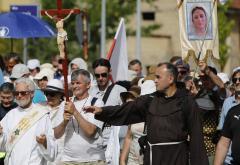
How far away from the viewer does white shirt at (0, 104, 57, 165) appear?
12.3 meters

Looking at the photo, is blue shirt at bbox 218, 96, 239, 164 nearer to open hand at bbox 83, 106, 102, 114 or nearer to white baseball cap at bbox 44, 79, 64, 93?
open hand at bbox 83, 106, 102, 114

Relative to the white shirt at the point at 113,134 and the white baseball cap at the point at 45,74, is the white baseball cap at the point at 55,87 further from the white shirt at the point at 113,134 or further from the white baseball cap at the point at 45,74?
the white baseball cap at the point at 45,74

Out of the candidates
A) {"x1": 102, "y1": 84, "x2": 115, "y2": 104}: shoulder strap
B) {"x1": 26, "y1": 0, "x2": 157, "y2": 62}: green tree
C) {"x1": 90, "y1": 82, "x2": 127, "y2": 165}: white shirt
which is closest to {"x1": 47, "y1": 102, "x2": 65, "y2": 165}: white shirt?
A: {"x1": 90, "y1": 82, "x2": 127, "y2": 165}: white shirt

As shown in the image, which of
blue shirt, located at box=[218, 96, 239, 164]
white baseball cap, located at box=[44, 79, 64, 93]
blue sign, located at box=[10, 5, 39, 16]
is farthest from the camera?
blue sign, located at box=[10, 5, 39, 16]

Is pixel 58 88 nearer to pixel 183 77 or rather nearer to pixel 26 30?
pixel 183 77

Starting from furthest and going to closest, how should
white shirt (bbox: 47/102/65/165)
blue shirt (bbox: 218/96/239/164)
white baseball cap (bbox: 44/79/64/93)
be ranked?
white baseball cap (bbox: 44/79/64/93) → blue shirt (bbox: 218/96/239/164) → white shirt (bbox: 47/102/65/165)

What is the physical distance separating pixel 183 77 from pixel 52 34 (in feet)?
13.4

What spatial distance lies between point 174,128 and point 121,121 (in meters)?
0.72

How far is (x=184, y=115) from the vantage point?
1155 centimetres

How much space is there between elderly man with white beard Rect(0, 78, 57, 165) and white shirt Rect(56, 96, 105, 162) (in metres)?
0.23

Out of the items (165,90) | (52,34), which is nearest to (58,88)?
(165,90)

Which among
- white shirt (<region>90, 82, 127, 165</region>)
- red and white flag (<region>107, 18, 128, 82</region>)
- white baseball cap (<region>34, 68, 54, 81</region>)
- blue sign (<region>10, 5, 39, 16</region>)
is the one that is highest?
blue sign (<region>10, 5, 39, 16</region>)

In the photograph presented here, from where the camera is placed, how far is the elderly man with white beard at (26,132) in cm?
1230

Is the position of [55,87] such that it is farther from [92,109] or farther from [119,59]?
[119,59]
